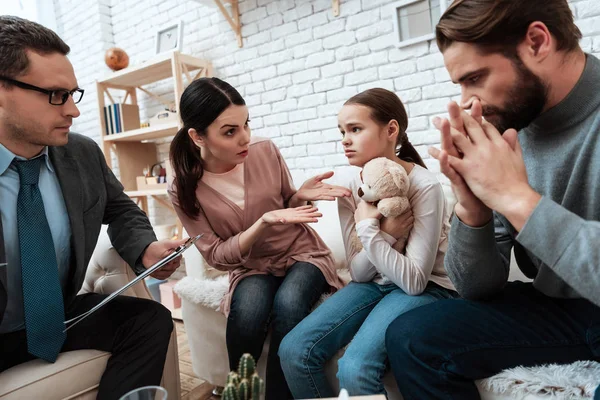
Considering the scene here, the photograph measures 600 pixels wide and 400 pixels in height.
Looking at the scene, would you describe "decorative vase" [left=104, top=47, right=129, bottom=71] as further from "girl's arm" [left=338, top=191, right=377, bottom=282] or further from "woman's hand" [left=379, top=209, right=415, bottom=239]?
"woman's hand" [left=379, top=209, right=415, bottom=239]

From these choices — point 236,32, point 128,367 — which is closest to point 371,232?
point 128,367

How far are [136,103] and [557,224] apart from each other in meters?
3.01

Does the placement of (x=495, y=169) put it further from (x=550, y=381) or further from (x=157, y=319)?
(x=157, y=319)

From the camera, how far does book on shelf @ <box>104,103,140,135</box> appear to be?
2842 mm

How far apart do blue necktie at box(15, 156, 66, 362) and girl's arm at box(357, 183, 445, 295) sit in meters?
0.87

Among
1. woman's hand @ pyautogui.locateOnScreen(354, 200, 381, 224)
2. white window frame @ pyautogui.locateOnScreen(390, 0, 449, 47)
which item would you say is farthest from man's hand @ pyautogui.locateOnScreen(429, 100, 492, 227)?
white window frame @ pyautogui.locateOnScreen(390, 0, 449, 47)

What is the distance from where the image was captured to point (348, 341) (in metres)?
1.12

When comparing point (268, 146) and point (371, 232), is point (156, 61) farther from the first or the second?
point (371, 232)

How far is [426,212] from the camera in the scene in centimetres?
112

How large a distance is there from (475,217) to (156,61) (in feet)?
7.39

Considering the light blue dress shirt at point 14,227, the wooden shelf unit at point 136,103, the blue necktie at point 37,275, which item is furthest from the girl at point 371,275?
the wooden shelf unit at point 136,103

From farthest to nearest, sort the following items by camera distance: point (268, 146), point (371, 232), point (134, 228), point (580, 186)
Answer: point (268, 146), point (134, 228), point (371, 232), point (580, 186)

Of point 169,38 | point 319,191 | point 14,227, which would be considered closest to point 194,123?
point 319,191

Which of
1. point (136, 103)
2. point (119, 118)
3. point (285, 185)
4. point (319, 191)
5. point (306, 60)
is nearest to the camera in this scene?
point (319, 191)
